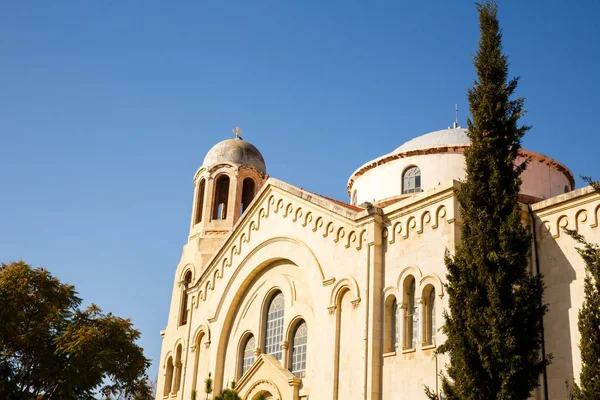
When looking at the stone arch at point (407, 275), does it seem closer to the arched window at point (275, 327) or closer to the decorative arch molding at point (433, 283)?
the decorative arch molding at point (433, 283)

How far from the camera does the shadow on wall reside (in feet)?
57.0

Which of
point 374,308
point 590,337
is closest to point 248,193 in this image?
point 374,308

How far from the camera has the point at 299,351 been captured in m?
24.0

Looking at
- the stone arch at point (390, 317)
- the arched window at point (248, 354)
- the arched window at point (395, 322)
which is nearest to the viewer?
the arched window at point (395, 322)

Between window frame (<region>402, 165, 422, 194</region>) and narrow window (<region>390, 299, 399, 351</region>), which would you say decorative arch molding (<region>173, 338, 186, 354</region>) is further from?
narrow window (<region>390, 299, 399, 351</region>)

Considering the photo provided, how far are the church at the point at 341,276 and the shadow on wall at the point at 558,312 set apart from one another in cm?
3

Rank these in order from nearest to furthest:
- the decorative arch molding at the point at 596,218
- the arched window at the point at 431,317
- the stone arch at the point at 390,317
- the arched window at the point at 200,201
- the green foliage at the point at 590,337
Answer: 1. the green foliage at the point at 590,337
2. the decorative arch molding at the point at 596,218
3. the arched window at the point at 431,317
4. the stone arch at the point at 390,317
5. the arched window at the point at 200,201

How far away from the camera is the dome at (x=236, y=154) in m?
32.8

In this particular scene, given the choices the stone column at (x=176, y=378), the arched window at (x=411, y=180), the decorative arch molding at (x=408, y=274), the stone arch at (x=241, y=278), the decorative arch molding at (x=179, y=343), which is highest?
the arched window at (x=411, y=180)

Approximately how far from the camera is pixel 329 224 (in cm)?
2330

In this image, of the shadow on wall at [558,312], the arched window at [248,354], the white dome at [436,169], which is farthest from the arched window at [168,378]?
the shadow on wall at [558,312]

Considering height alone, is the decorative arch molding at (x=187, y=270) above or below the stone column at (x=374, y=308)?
above

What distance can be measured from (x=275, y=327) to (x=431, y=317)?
7.77m

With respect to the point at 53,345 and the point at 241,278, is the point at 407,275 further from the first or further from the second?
the point at 53,345
